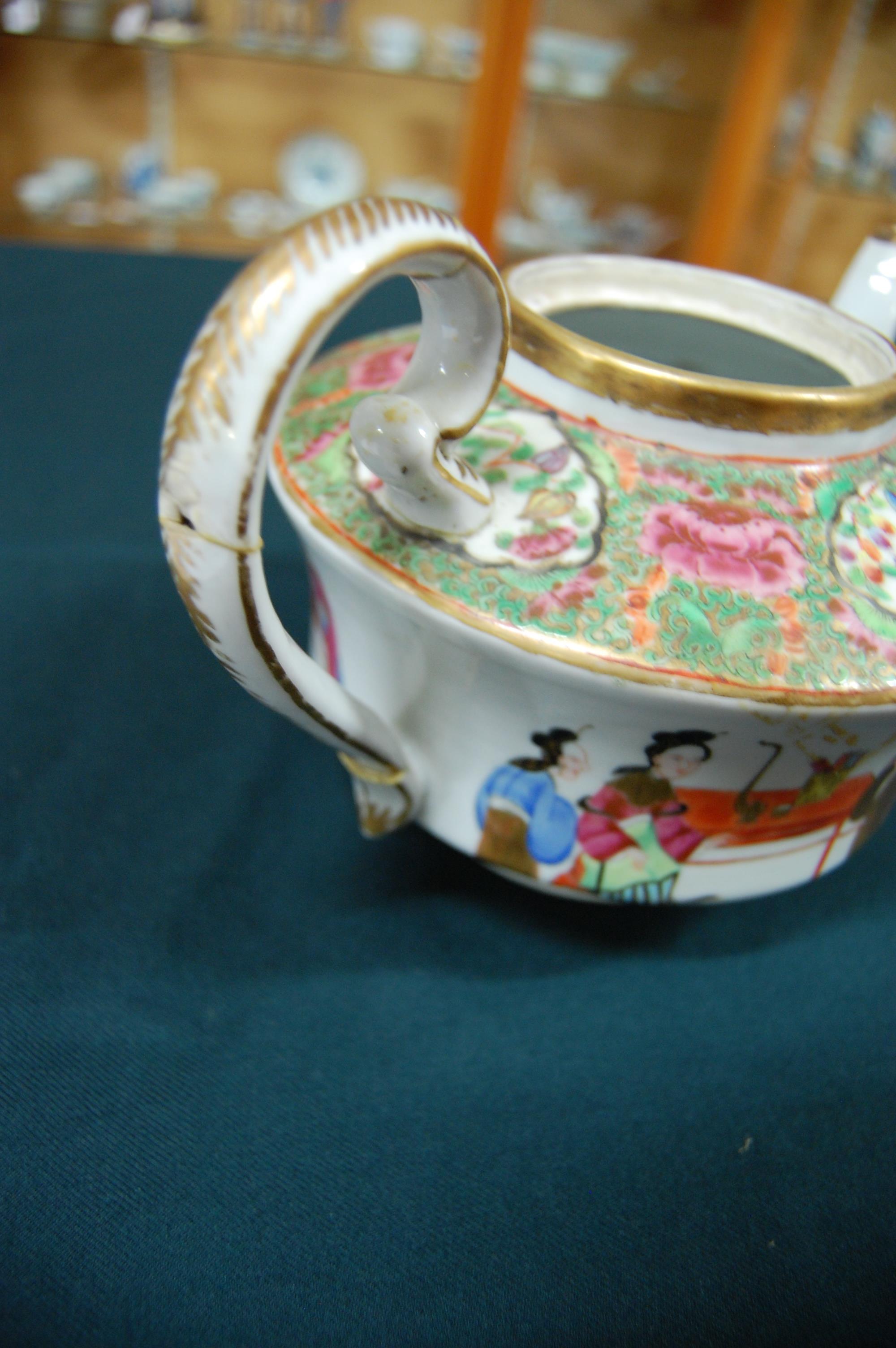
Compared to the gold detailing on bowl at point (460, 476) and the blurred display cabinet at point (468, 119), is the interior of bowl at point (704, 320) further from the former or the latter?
the blurred display cabinet at point (468, 119)

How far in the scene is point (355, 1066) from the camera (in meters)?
0.56

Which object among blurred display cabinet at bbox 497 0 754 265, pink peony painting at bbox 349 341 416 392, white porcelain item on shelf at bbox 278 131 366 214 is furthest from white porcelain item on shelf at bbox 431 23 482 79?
pink peony painting at bbox 349 341 416 392

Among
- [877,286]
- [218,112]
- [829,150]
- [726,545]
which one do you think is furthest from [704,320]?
[829,150]

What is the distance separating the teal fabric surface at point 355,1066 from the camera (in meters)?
0.47

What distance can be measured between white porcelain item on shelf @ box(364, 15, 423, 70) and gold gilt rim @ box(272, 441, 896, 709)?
200 cm

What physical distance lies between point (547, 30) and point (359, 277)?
2.14 metres

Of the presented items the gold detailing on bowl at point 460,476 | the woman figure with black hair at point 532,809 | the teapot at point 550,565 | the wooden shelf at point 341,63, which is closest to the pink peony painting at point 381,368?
the teapot at point 550,565

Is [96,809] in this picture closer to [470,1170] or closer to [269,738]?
[269,738]

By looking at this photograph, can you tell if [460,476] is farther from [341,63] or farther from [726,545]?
[341,63]

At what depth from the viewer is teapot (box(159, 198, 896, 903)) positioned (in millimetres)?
367

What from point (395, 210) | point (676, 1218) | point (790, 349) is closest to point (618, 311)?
point (790, 349)

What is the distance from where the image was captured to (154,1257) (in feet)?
1.52

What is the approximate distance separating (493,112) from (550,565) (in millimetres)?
1831

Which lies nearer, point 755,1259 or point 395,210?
point 395,210
